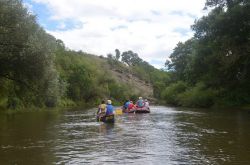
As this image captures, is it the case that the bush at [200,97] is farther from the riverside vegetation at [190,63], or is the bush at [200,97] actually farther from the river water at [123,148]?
the river water at [123,148]

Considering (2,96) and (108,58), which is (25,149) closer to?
(2,96)

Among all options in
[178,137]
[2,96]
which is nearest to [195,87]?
[2,96]

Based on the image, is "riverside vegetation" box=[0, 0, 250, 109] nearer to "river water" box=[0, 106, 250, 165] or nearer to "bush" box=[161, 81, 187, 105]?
"bush" box=[161, 81, 187, 105]

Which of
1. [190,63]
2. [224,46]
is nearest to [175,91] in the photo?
[190,63]

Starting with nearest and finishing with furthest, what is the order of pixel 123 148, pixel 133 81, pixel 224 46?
pixel 123 148
pixel 224 46
pixel 133 81

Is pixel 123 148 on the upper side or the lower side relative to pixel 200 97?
lower

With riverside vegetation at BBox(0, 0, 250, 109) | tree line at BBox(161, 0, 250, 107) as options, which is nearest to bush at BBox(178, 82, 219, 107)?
riverside vegetation at BBox(0, 0, 250, 109)

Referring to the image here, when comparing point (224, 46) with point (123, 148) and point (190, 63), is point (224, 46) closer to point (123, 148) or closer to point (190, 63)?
point (190, 63)

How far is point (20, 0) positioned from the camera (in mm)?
30719

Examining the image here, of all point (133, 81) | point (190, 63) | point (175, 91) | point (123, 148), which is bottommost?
point (123, 148)

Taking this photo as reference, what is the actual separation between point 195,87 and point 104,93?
102ft

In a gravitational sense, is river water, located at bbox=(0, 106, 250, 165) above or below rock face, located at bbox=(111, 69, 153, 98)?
below

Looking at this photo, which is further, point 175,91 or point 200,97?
point 175,91

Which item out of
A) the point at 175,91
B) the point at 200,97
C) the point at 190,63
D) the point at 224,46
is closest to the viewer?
the point at 224,46
